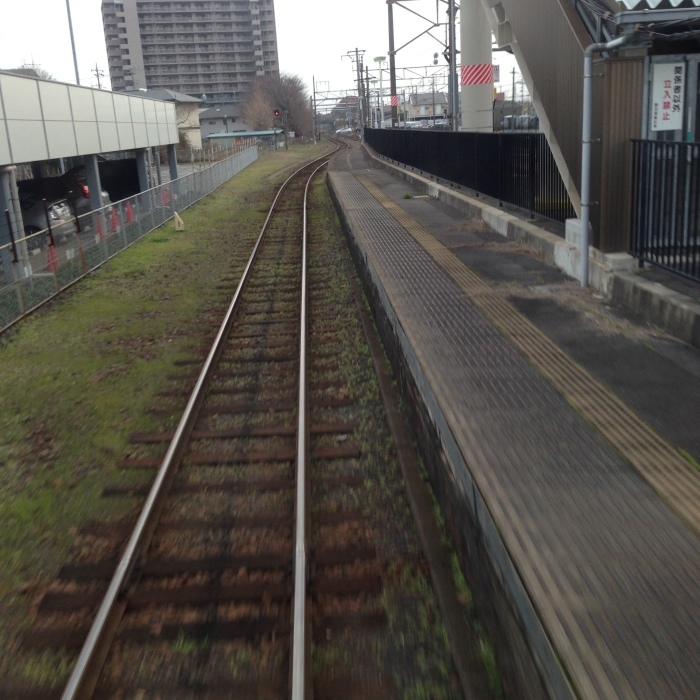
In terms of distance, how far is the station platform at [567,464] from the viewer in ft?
10.00

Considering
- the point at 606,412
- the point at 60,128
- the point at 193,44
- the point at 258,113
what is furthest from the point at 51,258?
the point at 193,44

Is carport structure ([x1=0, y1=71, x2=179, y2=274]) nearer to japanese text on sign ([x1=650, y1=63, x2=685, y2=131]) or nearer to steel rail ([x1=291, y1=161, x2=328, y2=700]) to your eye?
steel rail ([x1=291, y1=161, x2=328, y2=700])

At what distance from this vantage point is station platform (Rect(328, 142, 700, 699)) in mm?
3047

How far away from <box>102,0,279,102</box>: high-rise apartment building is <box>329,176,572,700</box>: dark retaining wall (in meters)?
151

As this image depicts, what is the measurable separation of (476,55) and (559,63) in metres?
12.8

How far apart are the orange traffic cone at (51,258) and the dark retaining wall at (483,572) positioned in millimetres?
8415

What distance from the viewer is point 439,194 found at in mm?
18156

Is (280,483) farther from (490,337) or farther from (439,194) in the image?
(439,194)

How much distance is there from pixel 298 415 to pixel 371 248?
5671 mm

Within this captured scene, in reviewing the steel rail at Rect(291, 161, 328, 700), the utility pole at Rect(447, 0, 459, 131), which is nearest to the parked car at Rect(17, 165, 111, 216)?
the utility pole at Rect(447, 0, 459, 131)

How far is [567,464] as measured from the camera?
4.50 m

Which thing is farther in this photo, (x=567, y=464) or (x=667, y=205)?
(x=667, y=205)

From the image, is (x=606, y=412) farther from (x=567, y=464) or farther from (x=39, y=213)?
(x=39, y=213)

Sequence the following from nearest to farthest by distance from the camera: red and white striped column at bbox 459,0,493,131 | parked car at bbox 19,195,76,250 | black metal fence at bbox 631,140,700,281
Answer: black metal fence at bbox 631,140,700,281
parked car at bbox 19,195,76,250
red and white striped column at bbox 459,0,493,131
